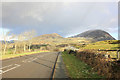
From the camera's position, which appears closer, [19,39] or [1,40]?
[1,40]

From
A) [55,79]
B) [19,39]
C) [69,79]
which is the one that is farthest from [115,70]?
[19,39]

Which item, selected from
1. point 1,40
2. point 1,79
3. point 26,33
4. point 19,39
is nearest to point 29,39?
point 26,33

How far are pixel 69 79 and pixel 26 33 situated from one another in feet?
182

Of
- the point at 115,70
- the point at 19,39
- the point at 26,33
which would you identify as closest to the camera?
the point at 115,70

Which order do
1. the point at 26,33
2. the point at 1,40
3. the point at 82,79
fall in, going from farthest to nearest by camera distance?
1. the point at 26,33
2. the point at 1,40
3. the point at 82,79

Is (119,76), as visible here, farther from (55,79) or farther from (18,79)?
(18,79)

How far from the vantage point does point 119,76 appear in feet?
17.0

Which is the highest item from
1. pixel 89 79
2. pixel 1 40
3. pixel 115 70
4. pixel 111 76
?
pixel 1 40

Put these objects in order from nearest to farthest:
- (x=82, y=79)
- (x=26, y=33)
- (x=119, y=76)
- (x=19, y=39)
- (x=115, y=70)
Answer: (x=119, y=76), (x=115, y=70), (x=82, y=79), (x=19, y=39), (x=26, y=33)

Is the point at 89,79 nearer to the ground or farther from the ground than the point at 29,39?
nearer to the ground

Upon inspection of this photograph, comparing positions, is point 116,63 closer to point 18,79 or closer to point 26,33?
point 18,79

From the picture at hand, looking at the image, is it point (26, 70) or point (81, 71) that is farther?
point (26, 70)

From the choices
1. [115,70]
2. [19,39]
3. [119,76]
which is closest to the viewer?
[119,76]

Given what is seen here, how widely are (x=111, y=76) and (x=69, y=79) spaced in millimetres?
2767
